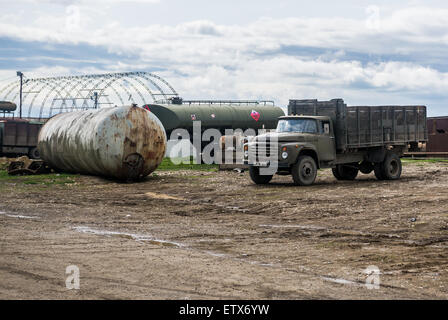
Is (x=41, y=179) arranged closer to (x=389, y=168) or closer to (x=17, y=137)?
(x=389, y=168)

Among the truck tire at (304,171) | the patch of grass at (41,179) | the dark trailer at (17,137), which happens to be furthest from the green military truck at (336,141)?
the dark trailer at (17,137)

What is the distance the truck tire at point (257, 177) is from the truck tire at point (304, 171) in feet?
4.00

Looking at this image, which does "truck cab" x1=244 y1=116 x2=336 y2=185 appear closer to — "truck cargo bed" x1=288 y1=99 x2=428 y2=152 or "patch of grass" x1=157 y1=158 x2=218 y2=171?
"truck cargo bed" x1=288 y1=99 x2=428 y2=152

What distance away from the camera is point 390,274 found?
26.1ft

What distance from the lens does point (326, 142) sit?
20.3m

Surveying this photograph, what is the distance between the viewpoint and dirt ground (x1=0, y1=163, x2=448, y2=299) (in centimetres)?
711

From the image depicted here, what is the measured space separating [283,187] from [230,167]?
7.23m

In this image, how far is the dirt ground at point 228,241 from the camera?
7.11 m

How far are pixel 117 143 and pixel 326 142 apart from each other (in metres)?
7.33

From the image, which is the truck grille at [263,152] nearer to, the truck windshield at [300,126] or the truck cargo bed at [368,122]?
the truck windshield at [300,126]

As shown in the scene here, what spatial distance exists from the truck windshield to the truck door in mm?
287

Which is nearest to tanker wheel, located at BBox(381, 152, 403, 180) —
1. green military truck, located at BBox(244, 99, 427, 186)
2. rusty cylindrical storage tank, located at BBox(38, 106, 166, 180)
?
green military truck, located at BBox(244, 99, 427, 186)
